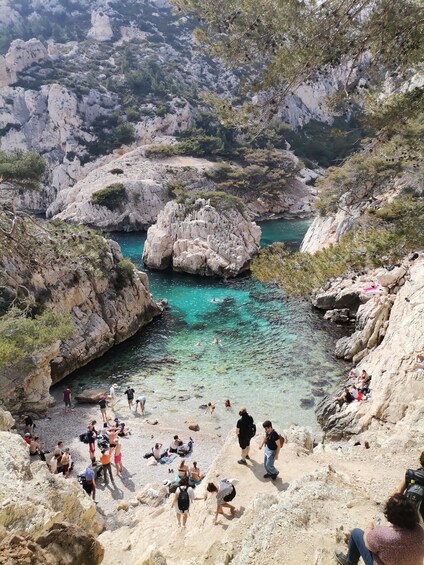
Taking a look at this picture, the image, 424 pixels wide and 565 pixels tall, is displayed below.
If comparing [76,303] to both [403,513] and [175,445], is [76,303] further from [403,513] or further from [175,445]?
[403,513]

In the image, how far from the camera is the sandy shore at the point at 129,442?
1442 centimetres

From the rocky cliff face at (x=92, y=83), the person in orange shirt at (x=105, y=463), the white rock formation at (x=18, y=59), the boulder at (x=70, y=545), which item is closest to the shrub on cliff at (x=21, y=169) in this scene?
the person in orange shirt at (x=105, y=463)

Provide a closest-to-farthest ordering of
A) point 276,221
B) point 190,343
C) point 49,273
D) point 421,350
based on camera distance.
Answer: point 421,350
point 49,273
point 190,343
point 276,221

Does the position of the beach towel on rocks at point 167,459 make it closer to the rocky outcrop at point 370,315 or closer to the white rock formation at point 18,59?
the rocky outcrop at point 370,315

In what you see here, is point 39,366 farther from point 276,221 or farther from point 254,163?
point 254,163

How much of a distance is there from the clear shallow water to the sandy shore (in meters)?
0.92

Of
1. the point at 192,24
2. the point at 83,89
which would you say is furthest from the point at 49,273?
the point at 192,24

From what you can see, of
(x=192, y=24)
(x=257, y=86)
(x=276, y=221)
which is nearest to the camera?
(x=257, y=86)

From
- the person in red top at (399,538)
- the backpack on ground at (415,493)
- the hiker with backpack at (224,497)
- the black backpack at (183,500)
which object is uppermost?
the person in red top at (399,538)

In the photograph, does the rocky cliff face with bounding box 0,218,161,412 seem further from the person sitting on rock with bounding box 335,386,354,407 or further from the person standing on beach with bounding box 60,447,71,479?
the person sitting on rock with bounding box 335,386,354,407

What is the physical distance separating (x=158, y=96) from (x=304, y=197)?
43896mm

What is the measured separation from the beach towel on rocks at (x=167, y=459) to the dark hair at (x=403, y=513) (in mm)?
13248

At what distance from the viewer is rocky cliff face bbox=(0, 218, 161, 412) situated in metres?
19.7

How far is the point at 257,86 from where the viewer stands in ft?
32.2
